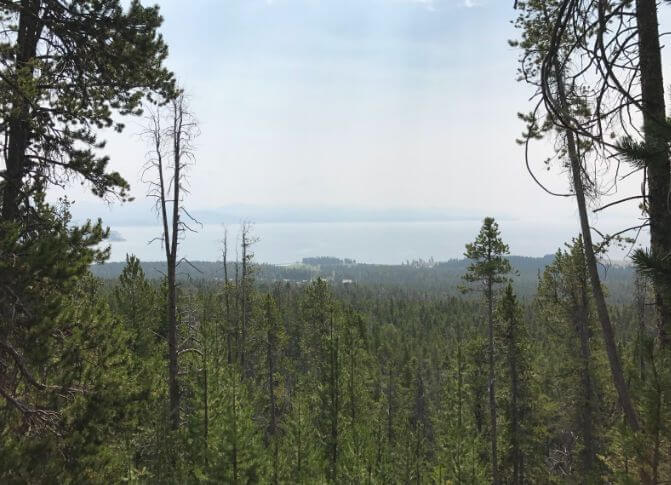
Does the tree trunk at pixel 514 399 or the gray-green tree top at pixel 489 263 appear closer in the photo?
the gray-green tree top at pixel 489 263

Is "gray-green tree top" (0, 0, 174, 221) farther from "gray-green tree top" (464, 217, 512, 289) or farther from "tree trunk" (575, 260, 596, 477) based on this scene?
"tree trunk" (575, 260, 596, 477)

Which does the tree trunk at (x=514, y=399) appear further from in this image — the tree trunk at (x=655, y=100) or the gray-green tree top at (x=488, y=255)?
the tree trunk at (x=655, y=100)

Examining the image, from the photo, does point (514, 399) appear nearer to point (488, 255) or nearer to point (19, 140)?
point (488, 255)

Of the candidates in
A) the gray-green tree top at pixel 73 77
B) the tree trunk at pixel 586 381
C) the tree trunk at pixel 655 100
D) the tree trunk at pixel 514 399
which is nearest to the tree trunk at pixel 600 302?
the tree trunk at pixel 655 100

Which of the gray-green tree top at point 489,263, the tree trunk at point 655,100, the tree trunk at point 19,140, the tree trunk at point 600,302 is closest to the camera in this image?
the tree trunk at point 655,100

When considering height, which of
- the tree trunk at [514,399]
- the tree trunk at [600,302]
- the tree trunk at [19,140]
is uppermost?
the tree trunk at [19,140]

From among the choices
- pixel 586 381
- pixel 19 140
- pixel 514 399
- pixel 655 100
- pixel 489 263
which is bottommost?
pixel 514 399

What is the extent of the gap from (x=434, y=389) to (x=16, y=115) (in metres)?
46.2

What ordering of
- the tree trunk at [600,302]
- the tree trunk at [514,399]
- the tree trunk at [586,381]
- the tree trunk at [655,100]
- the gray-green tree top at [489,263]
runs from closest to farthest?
A: the tree trunk at [655,100], the tree trunk at [600,302], the gray-green tree top at [489,263], the tree trunk at [514,399], the tree trunk at [586,381]

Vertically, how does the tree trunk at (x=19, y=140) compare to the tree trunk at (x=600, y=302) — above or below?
above

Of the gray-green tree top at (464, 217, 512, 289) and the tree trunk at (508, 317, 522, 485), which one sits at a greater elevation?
the gray-green tree top at (464, 217, 512, 289)

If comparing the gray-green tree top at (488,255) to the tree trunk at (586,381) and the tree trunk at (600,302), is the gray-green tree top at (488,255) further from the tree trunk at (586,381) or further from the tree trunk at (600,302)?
the tree trunk at (600,302)

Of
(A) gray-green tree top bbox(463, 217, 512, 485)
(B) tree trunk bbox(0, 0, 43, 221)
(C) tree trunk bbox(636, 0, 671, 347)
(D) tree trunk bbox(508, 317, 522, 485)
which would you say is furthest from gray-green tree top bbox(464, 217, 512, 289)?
(B) tree trunk bbox(0, 0, 43, 221)

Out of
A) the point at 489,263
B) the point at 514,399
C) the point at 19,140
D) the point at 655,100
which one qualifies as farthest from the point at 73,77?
the point at 514,399
